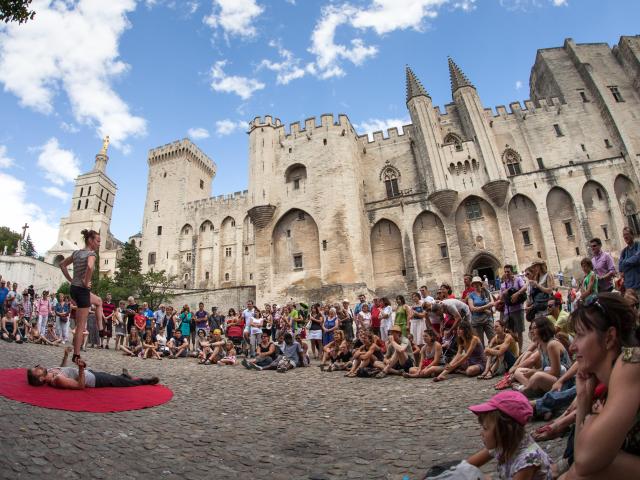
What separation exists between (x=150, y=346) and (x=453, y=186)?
23.4 metres

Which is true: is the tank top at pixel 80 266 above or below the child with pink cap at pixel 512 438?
above

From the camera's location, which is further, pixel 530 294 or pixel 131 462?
pixel 530 294

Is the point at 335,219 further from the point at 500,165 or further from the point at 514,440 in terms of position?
the point at 514,440

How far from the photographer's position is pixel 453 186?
28.9 meters

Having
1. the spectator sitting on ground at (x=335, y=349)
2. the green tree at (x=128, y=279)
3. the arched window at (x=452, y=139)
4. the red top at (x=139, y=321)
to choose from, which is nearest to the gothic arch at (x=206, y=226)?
the green tree at (x=128, y=279)

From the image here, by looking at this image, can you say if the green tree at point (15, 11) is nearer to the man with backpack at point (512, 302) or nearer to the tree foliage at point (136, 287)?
the man with backpack at point (512, 302)

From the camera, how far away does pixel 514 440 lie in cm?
257

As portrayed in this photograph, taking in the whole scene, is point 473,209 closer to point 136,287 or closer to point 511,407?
point 136,287

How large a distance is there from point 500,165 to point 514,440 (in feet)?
94.3

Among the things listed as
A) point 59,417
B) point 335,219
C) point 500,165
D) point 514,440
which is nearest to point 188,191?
point 335,219

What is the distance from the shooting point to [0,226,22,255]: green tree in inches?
2111

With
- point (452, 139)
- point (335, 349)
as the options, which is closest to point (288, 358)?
point (335, 349)

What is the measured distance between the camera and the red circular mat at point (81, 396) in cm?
490

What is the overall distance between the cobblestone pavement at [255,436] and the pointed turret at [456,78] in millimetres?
30186
